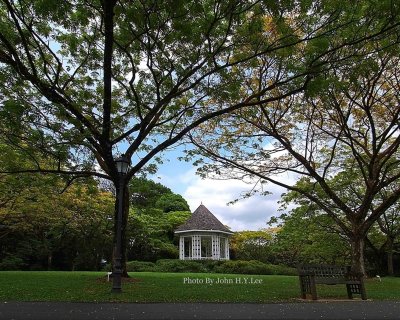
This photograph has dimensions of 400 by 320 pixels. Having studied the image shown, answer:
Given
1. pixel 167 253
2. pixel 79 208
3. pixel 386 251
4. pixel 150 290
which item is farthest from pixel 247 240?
pixel 150 290

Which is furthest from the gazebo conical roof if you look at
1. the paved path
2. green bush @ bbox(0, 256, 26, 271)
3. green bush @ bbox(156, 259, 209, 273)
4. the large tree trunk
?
the paved path

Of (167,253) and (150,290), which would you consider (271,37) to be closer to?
(150,290)

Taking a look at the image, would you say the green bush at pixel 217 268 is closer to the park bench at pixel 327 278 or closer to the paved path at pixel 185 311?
the park bench at pixel 327 278

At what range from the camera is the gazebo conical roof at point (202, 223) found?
3406 centimetres

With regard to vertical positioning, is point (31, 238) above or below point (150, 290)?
above

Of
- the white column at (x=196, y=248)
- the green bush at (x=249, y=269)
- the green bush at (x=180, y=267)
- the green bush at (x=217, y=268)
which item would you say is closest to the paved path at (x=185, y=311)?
the green bush at (x=249, y=269)

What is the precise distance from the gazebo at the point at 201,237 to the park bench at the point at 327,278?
22.0 meters

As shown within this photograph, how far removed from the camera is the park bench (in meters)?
10.9

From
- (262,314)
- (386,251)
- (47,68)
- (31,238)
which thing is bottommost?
(262,314)

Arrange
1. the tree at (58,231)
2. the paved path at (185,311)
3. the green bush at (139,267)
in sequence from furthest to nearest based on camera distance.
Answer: the green bush at (139,267) < the tree at (58,231) < the paved path at (185,311)

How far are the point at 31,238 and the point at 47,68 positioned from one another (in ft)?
67.4

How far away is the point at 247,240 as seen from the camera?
3766 cm

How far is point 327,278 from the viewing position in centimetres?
1112

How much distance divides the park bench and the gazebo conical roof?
74.4 feet
